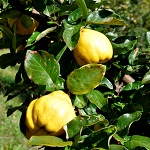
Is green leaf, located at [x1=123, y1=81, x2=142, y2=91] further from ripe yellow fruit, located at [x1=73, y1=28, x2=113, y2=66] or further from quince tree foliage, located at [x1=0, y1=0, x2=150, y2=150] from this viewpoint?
ripe yellow fruit, located at [x1=73, y1=28, x2=113, y2=66]

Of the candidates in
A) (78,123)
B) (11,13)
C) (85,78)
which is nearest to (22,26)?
(11,13)

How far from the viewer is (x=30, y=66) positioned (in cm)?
95

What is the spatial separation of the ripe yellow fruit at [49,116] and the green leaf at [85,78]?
0.09m

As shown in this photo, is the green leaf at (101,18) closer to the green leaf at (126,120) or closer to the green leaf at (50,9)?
the green leaf at (50,9)

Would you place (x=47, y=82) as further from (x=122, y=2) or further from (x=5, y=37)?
(x=122, y=2)

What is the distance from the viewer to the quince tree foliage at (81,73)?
0.81m

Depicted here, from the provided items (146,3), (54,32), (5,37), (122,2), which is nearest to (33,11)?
(54,32)

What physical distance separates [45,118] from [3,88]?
3.38 metres

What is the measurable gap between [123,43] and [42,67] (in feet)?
0.99

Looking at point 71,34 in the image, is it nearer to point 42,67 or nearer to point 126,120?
point 42,67

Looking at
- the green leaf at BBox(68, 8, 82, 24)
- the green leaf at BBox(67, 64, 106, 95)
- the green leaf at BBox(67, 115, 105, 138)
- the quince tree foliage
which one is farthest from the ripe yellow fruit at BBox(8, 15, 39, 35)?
the green leaf at BBox(67, 115, 105, 138)

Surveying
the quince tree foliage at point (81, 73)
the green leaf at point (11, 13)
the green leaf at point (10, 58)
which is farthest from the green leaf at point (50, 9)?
the green leaf at point (10, 58)

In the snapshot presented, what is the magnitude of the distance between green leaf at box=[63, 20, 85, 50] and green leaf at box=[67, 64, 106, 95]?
0.06 meters

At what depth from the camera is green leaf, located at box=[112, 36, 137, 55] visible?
3.68 feet
